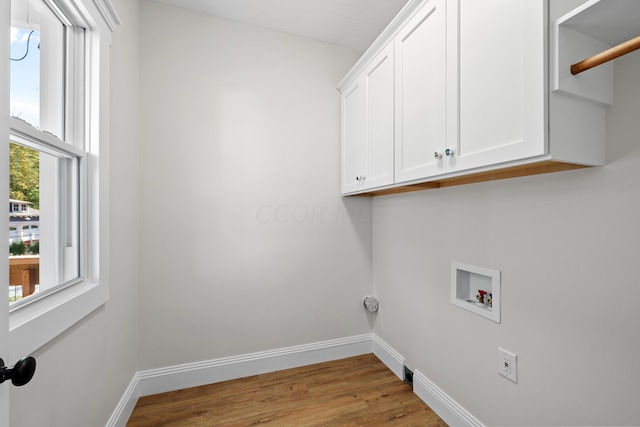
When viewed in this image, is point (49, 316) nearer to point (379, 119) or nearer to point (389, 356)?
point (379, 119)

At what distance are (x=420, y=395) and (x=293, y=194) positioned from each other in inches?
62.6

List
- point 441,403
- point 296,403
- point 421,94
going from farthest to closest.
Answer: point 296,403 < point 441,403 < point 421,94

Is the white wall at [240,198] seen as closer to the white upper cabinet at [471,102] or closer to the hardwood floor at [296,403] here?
the hardwood floor at [296,403]

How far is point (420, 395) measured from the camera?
171cm

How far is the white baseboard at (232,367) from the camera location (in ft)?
5.64

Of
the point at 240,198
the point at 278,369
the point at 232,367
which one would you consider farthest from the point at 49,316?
the point at 278,369

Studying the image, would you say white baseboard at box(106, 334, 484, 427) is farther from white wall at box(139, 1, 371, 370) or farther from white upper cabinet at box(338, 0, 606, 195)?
white upper cabinet at box(338, 0, 606, 195)

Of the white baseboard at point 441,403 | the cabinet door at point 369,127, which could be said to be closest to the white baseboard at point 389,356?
the white baseboard at point 441,403

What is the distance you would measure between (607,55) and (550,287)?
80 centimetres

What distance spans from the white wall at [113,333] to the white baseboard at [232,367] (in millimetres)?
120

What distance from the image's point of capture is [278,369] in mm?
2039

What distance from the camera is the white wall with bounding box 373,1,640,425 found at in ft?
2.84

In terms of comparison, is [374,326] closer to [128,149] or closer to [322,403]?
[322,403]

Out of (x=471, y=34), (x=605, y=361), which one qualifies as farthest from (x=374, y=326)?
(x=471, y=34)
